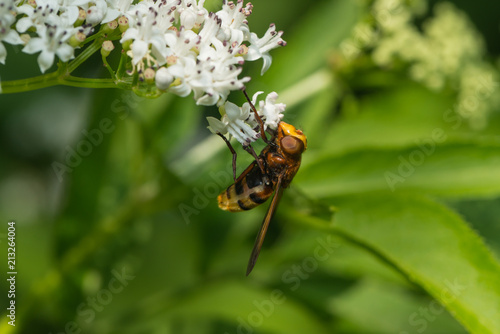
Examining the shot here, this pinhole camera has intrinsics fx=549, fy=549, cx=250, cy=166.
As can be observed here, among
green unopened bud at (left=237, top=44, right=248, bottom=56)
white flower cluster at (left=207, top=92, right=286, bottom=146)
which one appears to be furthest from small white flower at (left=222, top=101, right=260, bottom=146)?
green unopened bud at (left=237, top=44, right=248, bottom=56)

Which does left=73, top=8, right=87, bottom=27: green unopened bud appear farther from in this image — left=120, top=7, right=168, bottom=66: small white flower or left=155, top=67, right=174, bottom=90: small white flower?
left=155, top=67, right=174, bottom=90: small white flower

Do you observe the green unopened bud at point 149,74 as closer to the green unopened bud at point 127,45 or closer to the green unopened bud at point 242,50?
the green unopened bud at point 127,45

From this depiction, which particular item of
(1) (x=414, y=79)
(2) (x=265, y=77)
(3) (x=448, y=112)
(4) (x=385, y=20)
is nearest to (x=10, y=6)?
(2) (x=265, y=77)

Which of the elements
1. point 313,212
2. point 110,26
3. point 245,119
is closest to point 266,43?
point 245,119

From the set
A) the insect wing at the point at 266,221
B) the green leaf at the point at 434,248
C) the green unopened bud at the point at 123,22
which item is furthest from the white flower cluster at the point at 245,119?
the green leaf at the point at 434,248

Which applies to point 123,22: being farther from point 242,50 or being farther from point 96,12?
point 242,50

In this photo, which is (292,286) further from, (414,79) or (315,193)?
(414,79)

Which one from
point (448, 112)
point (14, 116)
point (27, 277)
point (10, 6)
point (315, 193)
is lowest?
point (27, 277)
